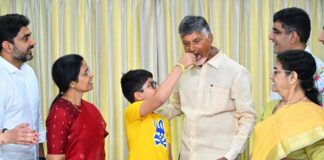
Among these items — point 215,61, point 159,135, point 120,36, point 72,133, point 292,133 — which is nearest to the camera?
point 292,133

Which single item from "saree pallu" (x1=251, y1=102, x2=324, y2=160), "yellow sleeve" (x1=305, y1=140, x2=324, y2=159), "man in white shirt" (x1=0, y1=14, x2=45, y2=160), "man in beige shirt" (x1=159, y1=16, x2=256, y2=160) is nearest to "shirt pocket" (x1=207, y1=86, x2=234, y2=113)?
"man in beige shirt" (x1=159, y1=16, x2=256, y2=160)

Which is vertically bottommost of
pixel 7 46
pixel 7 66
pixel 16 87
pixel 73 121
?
pixel 73 121

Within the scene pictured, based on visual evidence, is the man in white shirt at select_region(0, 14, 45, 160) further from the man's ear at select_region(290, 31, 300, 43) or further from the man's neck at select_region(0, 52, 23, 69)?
the man's ear at select_region(290, 31, 300, 43)

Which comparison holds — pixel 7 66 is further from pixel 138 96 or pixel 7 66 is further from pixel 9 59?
pixel 138 96

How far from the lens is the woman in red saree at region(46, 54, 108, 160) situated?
249 cm

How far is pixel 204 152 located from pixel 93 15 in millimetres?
1404

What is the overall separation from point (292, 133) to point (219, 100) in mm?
581

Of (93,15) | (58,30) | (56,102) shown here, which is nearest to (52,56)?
(58,30)

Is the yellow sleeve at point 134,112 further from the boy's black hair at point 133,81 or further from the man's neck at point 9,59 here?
the man's neck at point 9,59

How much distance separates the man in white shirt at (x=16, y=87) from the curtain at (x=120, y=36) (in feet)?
2.02

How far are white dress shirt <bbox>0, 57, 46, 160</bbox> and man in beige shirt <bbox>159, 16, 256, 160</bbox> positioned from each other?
2.83ft

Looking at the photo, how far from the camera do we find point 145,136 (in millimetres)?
2705

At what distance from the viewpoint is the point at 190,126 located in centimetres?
263

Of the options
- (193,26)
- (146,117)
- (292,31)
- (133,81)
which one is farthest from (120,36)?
(292,31)
